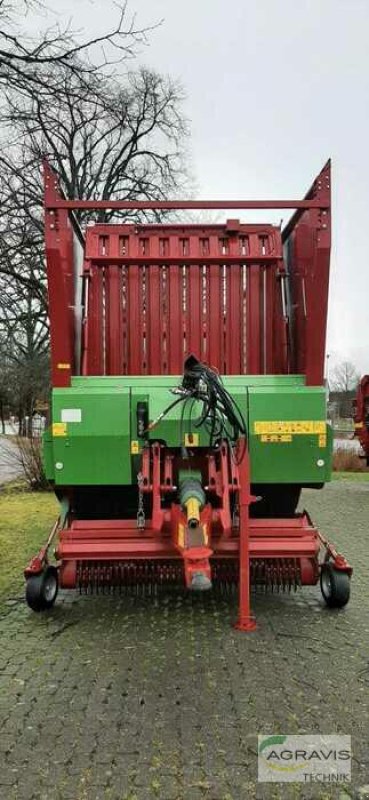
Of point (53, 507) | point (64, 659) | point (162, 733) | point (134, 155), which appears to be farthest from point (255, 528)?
point (134, 155)

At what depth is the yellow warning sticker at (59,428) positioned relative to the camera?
180 inches

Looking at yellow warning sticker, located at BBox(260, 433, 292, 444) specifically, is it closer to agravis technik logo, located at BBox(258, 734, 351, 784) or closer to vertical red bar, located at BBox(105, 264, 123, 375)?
vertical red bar, located at BBox(105, 264, 123, 375)

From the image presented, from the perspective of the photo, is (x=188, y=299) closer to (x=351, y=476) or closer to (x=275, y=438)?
(x=275, y=438)

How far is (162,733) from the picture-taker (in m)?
3.05

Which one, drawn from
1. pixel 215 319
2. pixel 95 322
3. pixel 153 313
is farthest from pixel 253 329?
pixel 95 322

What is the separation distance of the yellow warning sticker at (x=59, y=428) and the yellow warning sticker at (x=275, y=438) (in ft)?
4.51

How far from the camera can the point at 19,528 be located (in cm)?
871

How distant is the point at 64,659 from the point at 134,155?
682 inches

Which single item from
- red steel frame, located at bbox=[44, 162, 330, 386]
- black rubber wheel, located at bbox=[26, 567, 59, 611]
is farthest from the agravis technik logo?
red steel frame, located at bbox=[44, 162, 330, 386]

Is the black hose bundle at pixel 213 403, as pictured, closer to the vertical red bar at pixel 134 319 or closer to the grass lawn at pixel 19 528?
the vertical red bar at pixel 134 319

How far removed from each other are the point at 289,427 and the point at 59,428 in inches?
63.2

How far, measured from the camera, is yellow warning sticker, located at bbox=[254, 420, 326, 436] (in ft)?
15.1

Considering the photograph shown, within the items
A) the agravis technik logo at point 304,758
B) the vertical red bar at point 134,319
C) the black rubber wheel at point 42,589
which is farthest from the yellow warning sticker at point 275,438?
the agravis technik logo at point 304,758

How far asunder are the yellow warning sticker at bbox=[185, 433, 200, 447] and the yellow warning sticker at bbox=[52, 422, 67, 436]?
852 millimetres
